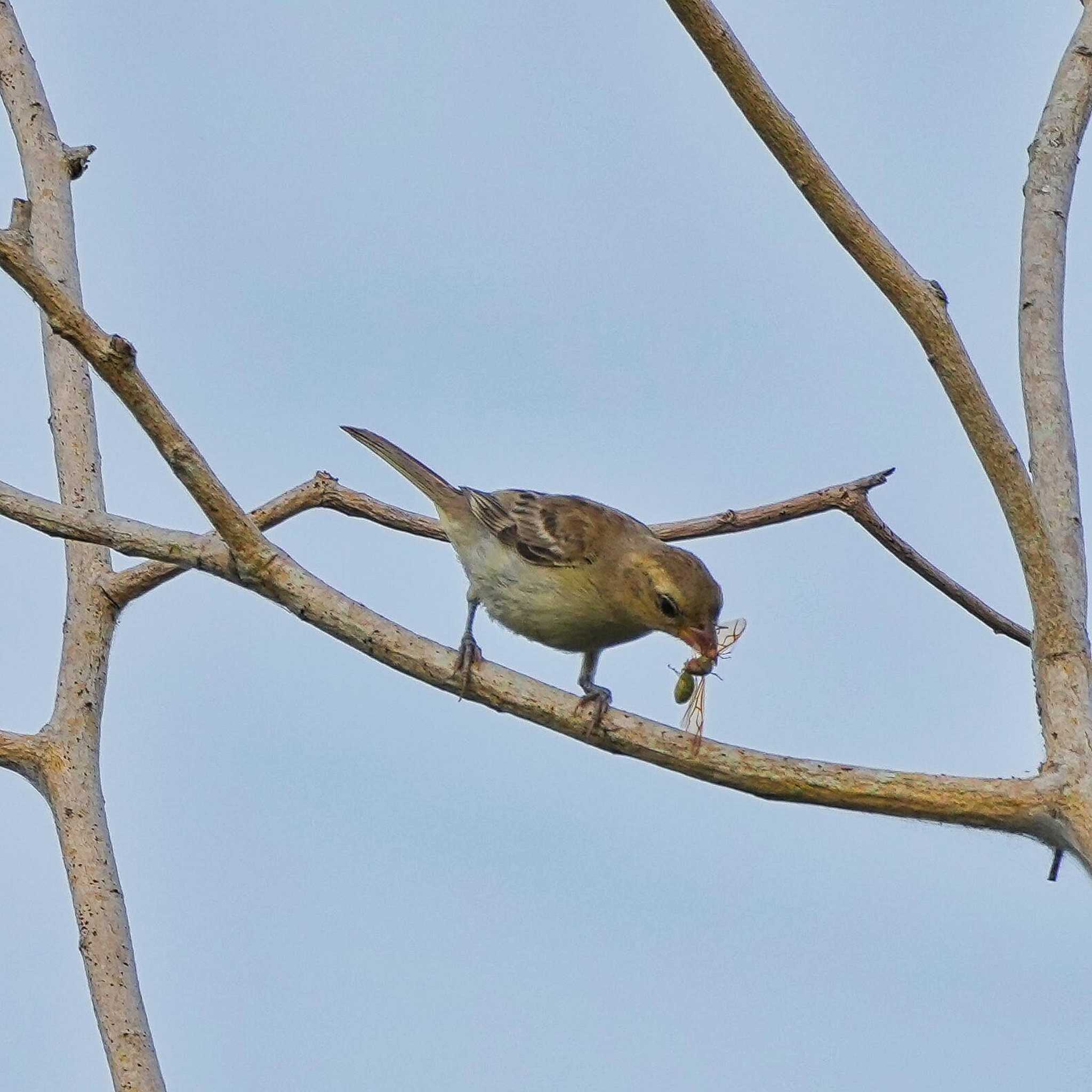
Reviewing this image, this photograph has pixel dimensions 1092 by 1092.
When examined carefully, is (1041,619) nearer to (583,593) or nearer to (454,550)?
(583,593)

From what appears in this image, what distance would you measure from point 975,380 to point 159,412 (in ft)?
7.97

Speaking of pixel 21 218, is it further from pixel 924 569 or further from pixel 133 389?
pixel 924 569

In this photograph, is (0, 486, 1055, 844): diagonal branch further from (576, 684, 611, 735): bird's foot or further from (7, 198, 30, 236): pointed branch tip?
(7, 198, 30, 236): pointed branch tip

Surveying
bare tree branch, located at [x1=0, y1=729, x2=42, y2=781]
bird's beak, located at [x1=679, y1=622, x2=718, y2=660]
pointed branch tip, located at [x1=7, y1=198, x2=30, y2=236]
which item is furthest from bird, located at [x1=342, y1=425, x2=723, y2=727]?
pointed branch tip, located at [x1=7, y1=198, x2=30, y2=236]

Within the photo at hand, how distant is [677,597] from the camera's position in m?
6.39

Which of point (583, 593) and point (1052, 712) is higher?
point (583, 593)

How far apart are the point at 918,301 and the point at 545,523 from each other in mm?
3245

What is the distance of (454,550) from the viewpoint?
25.2 feet

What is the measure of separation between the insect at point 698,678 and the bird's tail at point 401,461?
7.90ft

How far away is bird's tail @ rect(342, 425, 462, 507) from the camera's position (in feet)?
27.1

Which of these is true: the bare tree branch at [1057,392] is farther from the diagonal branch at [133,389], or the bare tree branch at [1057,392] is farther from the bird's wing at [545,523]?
the diagonal branch at [133,389]

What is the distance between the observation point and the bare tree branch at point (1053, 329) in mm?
5180

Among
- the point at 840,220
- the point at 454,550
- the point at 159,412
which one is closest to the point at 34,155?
the point at 454,550

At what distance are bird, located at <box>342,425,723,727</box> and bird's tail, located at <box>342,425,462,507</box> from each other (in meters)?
0.19
